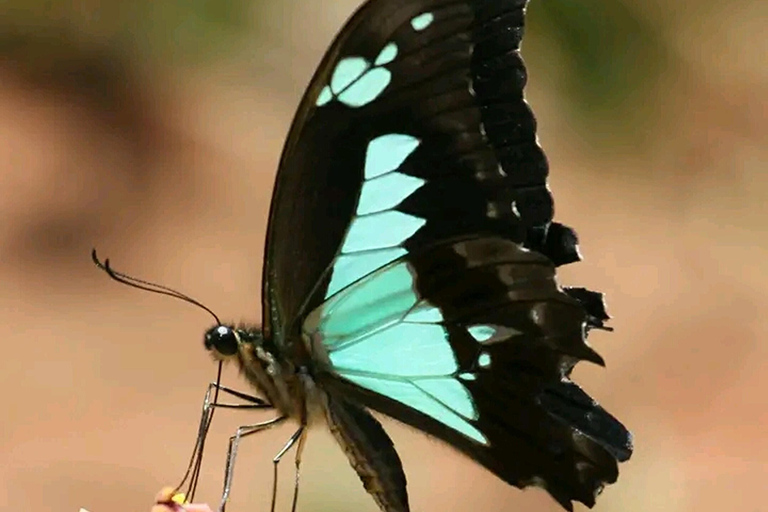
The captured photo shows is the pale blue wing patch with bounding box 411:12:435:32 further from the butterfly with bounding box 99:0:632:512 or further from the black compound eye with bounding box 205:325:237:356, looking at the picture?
the black compound eye with bounding box 205:325:237:356

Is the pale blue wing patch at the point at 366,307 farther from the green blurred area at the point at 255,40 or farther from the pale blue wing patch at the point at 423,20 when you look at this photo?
the green blurred area at the point at 255,40

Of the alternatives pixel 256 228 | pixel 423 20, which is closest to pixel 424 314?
pixel 423 20

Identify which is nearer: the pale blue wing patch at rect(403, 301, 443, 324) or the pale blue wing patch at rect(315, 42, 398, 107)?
the pale blue wing patch at rect(315, 42, 398, 107)

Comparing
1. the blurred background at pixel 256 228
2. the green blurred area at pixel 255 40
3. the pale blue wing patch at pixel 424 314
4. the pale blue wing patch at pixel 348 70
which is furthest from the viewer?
the green blurred area at pixel 255 40

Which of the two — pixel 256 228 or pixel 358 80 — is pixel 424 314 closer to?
pixel 358 80

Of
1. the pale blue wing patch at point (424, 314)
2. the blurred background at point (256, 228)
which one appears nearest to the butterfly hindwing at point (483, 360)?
the pale blue wing patch at point (424, 314)

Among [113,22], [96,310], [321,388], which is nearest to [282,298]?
[321,388]

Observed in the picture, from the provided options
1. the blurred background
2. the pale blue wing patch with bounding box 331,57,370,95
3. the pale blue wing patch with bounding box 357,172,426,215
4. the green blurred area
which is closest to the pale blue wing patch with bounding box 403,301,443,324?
the pale blue wing patch with bounding box 357,172,426,215

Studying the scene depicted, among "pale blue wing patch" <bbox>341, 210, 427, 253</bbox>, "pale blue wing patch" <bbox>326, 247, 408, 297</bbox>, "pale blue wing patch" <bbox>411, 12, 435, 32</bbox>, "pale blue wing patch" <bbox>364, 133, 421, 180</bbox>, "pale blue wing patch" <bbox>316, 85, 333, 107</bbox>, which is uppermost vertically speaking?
"pale blue wing patch" <bbox>411, 12, 435, 32</bbox>
